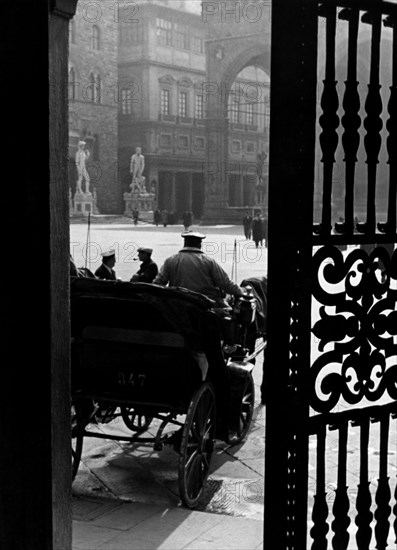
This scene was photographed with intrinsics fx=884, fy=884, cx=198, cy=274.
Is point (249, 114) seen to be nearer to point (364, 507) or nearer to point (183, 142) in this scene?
point (183, 142)

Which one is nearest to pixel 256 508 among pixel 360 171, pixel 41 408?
pixel 41 408

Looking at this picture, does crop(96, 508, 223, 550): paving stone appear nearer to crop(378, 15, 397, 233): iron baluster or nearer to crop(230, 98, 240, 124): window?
crop(378, 15, 397, 233): iron baluster

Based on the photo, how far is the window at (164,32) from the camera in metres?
40.0

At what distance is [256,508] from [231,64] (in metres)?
36.4

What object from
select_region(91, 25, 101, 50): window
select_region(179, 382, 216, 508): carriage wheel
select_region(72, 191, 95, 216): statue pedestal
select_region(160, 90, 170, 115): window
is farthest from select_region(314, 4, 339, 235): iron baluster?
select_region(160, 90, 170, 115): window

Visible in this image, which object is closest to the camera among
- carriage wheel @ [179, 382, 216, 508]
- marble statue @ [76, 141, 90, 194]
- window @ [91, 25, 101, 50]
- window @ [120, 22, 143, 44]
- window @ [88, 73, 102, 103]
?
carriage wheel @ [179, 382, 216, 508]

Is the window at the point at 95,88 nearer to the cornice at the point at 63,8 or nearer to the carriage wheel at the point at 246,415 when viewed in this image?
the carriage wheel at the point at 246,415

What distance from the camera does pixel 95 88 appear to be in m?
40.9

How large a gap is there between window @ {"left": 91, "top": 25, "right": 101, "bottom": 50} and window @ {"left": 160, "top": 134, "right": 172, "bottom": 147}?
5802mm

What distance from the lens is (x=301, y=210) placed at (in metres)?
2.64

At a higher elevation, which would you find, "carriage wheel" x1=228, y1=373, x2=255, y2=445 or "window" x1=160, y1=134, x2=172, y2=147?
"window" x1=160, y1=134, x2=172, y2=147

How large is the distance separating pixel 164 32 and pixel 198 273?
117ft

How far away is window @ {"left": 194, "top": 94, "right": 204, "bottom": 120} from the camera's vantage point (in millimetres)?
44188

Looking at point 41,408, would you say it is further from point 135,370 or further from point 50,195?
A: point 135,370
